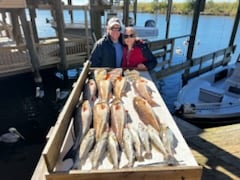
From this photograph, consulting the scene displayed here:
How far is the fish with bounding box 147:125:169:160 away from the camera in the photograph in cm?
141

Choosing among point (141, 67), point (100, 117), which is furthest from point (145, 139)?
point (141, 67)

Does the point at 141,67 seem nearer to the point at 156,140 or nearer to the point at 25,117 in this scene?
the point at 156,140

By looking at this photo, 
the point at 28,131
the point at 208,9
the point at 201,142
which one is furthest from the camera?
the point at 208,9

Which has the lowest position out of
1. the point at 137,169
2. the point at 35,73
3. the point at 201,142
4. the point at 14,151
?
the point at 14,151

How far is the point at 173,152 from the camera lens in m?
1.42

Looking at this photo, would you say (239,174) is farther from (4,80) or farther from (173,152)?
(4,80)

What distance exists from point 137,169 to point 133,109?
2.27 feet

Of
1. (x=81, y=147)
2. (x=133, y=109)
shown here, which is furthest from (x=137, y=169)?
(x=133, y=109)

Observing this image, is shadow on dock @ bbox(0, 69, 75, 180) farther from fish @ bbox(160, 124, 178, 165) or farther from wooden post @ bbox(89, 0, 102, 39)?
fish @ bbox(160, 124, 178, 165)

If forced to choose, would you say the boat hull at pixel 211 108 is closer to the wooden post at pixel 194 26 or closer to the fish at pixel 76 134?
the wooden post at pixel 194 26

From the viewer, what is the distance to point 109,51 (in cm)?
308

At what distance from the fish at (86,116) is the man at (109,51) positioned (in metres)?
1.34

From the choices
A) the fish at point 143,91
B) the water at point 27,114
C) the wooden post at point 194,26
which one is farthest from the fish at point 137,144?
the wooden post at point 194,26

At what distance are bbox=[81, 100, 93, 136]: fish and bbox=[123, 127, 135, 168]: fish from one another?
30 centimetres
